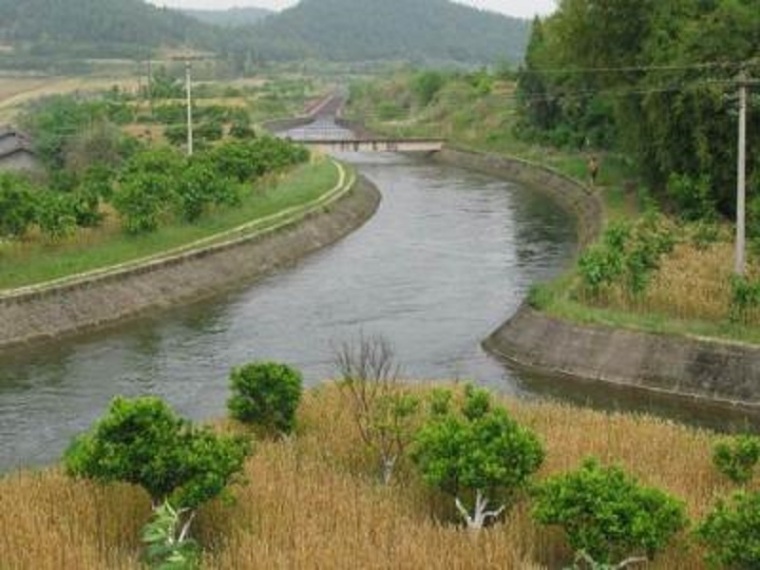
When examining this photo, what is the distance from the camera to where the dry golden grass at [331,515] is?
15.2m

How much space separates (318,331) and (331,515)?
20.0 m

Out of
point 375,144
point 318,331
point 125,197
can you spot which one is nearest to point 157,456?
point 318,331

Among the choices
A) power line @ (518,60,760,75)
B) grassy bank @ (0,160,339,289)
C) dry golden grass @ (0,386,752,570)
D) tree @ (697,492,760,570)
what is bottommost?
dry golden grass @ (0,386,752,570)

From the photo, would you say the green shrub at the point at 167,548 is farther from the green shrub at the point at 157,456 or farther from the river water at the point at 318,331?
the river water at the point at 318,331

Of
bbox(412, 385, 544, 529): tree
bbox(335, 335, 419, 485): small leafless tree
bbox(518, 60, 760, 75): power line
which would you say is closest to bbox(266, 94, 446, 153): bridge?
bbox(518, 60, 760, 75): power line

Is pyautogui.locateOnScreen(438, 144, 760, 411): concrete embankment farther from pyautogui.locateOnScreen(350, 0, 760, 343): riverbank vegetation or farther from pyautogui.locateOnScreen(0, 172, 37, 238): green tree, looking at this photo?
pyautogui.locateOnScreen(0, 172, 37, 238): green tree

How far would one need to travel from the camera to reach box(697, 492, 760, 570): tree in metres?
14.8

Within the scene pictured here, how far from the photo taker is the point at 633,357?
30062 millimetres

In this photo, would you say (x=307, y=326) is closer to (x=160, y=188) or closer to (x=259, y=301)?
(x=259, y=301)

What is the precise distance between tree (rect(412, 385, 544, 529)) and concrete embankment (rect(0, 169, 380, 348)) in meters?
20.3

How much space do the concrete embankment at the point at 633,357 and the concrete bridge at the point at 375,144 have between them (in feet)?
177

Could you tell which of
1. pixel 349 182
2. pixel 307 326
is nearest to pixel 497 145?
pixel 349 182

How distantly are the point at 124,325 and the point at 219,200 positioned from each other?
42.3ft

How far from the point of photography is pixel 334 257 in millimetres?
50906
